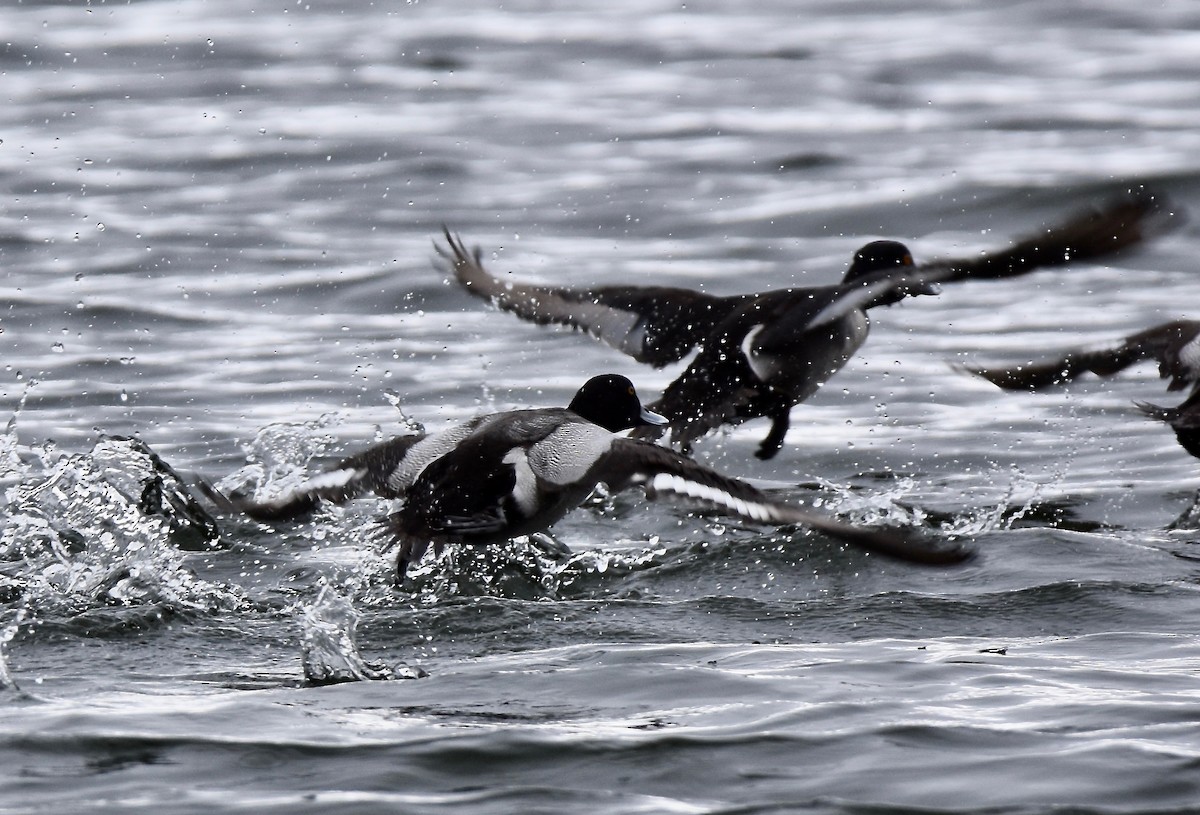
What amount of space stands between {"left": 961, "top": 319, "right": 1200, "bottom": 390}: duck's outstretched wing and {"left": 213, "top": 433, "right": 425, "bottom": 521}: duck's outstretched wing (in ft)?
9.82

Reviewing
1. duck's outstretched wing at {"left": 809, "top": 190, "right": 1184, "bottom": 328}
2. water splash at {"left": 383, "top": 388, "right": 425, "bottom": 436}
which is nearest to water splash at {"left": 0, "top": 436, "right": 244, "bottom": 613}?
water splash at {"left": 383, "top": 388, "right": 425, "bottom": 436}

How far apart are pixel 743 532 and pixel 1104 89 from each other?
12.5 m

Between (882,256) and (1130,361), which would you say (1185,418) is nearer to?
(1130,361)

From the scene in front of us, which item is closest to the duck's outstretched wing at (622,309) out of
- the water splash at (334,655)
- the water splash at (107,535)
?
the water splash at (107,535)

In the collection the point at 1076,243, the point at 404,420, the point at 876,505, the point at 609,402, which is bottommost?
the point at 876,505

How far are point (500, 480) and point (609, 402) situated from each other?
3.92 feet

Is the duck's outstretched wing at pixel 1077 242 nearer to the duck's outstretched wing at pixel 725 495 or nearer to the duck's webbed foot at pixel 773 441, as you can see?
the duck's outstretched wing at pixel 725 495

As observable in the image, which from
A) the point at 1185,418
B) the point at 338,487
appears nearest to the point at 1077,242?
the point at 1185,418

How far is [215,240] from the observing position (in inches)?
542

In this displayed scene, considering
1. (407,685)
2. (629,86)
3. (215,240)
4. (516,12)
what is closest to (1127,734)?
(407,685)

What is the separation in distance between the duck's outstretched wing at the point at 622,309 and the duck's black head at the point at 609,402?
0.95m

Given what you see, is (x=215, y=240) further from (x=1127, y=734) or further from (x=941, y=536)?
(x=1127, y=734)

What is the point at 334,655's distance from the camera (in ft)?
18.0

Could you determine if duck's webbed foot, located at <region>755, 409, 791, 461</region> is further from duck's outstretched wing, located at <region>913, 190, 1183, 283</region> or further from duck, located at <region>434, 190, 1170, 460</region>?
duck's outstretched wing, located at <region>913, 190, 1183, 283</region>
